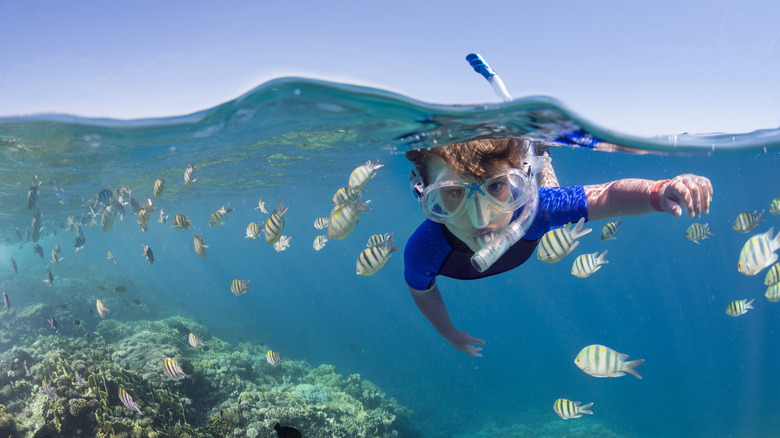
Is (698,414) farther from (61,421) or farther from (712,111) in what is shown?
(61,421)

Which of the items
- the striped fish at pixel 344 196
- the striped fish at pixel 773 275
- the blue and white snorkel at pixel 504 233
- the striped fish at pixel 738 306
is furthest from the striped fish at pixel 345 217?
the striped fish at pixel 773 275

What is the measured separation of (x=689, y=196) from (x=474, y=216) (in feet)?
5.40

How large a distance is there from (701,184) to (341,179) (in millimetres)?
28220

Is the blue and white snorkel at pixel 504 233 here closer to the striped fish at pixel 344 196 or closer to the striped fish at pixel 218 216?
the striped fish at pixel 344 196

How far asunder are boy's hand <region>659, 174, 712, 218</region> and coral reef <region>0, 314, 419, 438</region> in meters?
8.51

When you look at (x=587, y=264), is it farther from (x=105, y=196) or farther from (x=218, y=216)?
(x=105, y=196)

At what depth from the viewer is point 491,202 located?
3.68 m

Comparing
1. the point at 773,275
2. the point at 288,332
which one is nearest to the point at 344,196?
the point at 773,275

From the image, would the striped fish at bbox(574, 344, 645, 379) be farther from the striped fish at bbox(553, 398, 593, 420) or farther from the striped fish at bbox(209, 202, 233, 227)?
the striped fish at bbox(209, 202, 233, 227)

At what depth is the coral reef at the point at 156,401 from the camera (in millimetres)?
7715

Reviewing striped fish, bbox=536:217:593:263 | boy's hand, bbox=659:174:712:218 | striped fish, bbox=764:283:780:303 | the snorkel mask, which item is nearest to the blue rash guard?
striped fish, bbox=536:217:593:263

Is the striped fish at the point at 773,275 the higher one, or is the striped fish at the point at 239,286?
the striped fish at the point at 773,275

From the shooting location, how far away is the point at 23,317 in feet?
74.6

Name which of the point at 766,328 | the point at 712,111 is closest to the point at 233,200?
the point at 712,111
